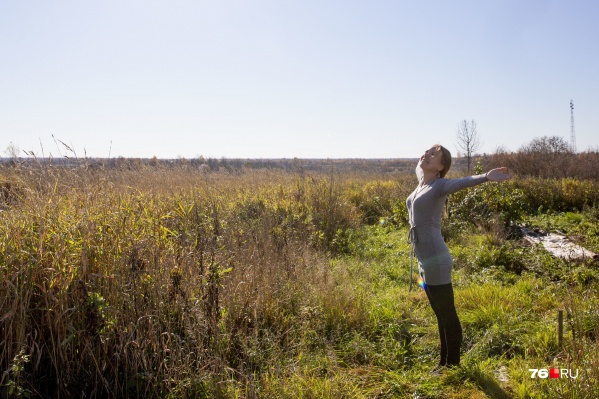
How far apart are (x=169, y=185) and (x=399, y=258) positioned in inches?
172

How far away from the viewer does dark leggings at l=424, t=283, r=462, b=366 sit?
2830mm

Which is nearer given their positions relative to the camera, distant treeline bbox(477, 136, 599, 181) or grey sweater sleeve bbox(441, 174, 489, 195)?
grey sweater sleeve bbox(441, 174, 489, 195)

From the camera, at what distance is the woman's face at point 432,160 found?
2.90 m

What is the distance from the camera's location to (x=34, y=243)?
9.14 ft

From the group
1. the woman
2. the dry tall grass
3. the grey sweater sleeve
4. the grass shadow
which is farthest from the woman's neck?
the dry tall grass

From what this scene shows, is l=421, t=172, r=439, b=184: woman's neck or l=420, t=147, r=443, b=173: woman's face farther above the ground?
l=420, t=147, r=443, b=173: woman's face

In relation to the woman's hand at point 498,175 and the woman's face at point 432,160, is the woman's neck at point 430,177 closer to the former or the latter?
the woman's face at point 432,160

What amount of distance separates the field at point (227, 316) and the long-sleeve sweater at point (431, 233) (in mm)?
842

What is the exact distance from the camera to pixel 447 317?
2.87 m

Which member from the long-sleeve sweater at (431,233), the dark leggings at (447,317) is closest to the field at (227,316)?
the dark leggings at (447,317)

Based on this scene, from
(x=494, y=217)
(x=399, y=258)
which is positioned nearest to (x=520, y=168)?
(x=494, y=217)

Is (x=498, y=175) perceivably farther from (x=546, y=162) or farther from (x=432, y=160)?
(x=546, y=162)

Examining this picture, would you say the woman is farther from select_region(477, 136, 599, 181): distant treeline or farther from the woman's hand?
select_region(477, 136, 599, 181): distant treeline

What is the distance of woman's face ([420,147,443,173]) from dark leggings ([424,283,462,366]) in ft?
2.84
